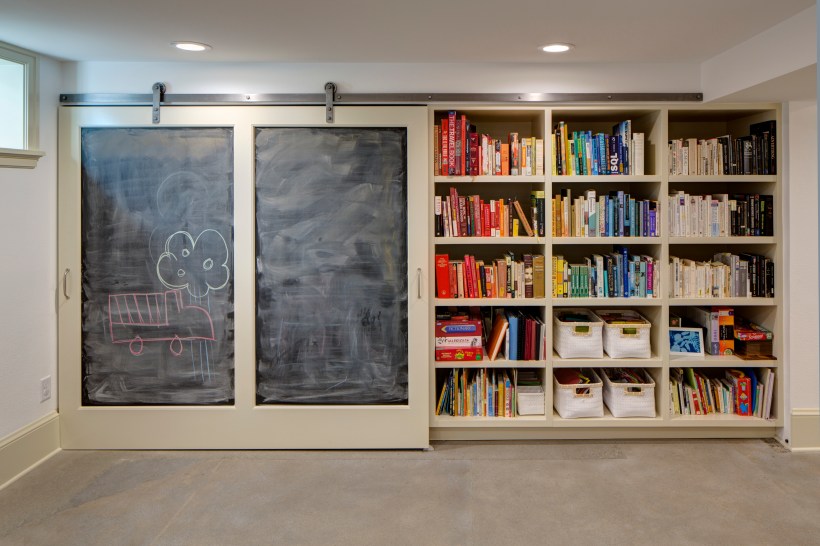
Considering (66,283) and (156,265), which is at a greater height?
(156,265)

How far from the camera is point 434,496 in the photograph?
2.99 metres

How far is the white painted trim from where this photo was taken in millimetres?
3066

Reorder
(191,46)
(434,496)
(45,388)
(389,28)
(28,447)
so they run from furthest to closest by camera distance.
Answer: (45,388)
(28,447)
(191,46)
(434,496)
(389,28)

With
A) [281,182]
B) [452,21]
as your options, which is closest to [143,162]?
[281,182]

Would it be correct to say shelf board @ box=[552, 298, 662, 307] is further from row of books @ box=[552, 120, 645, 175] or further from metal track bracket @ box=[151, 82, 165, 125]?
metal track bracket @ box=[151, 82, 165, 125]

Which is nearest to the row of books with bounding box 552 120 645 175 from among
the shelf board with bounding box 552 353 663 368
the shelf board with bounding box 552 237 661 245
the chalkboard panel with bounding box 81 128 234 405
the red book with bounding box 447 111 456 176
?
the shelf board with bounding box 552 237 661 245

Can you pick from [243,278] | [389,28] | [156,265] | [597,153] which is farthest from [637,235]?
[156,265]

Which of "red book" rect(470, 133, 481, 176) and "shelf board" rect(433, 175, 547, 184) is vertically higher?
"red book" rect(470, 133, 481, 176)

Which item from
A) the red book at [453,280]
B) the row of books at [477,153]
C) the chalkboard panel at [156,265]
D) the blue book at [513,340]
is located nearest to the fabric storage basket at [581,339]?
the blue book at [513,340]

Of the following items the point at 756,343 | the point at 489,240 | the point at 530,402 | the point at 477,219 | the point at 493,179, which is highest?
the point at 493,179

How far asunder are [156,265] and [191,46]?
123cm

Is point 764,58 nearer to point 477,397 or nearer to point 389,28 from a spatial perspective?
point 389,28

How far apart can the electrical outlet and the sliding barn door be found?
73 millimetres

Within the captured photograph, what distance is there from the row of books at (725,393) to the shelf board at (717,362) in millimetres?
72
